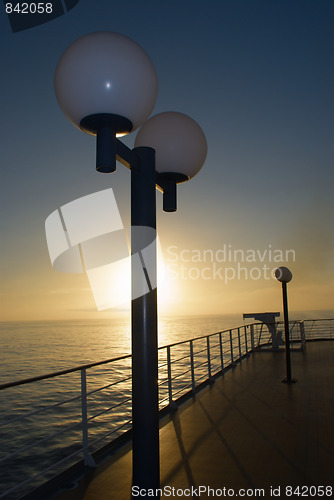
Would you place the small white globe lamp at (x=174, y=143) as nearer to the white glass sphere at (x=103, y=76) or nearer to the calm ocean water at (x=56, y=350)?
the white glass sphere at (x=103, y=76)

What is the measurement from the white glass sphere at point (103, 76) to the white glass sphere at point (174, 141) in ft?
1.57

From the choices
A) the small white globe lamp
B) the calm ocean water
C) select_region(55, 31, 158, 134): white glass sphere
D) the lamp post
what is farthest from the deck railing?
the calm ocean water

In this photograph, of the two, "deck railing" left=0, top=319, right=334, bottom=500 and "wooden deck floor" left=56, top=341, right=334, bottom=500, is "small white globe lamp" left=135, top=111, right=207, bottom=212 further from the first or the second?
"wooden deck floor" left=56, top=341, right=334, bottom=500

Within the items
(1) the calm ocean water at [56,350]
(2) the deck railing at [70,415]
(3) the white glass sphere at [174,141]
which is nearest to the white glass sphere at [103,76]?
(3) the white glass sphere at [174,141]

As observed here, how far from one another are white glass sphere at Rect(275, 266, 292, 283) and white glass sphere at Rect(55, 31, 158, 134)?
5276 millimetres

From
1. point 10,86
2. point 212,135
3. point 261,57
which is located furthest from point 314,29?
point 10,86

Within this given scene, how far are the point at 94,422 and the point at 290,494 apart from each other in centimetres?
862

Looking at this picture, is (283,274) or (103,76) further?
(283,274)

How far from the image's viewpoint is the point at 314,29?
6531 mm

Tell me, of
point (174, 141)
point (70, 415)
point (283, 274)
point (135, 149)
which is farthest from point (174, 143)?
point (70, 415)

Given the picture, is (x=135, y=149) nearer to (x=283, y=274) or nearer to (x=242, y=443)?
(x=242, y=443)

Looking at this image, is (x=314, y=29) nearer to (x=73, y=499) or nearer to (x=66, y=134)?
(x=66, y=134)

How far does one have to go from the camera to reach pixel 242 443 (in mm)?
3291

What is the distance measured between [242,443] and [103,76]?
3.11 meters
